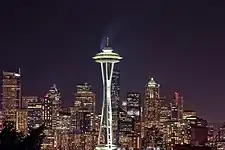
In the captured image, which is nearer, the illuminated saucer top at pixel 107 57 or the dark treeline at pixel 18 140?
the dark treeline at pixel 18 140

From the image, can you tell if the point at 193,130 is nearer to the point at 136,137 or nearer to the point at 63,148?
the point at 136,137

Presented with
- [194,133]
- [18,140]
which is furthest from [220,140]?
[18,140]

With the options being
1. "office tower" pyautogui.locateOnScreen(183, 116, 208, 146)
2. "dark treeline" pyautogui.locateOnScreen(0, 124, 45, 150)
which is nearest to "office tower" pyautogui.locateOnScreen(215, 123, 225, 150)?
"office tower" pyautogui.locateOnScreen(183, 116, 208, 146)

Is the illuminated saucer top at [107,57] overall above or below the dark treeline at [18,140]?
above

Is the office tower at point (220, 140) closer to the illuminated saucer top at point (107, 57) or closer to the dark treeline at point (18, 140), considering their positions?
the illuminated saucer top at point (107, 57)

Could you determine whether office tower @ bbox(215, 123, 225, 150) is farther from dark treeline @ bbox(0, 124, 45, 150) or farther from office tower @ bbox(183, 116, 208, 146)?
dark treeline @ bbox(0, 124, 45, 150)

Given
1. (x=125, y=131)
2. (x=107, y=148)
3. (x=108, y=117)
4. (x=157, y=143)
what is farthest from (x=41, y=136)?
(x=125, y=131)

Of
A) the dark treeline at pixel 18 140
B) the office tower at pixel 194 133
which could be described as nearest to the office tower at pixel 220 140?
the office tower at pixel 194 133

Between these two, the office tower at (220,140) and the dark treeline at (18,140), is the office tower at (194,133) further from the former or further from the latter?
the dark treeline at (18,140)

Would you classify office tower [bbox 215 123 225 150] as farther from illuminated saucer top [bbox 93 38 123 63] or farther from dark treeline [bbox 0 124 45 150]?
dark treeline [bbox 0 124 45 150]

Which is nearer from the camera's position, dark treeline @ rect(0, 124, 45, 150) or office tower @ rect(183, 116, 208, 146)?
dark treeline @ rect(0, 124, 45, 150)

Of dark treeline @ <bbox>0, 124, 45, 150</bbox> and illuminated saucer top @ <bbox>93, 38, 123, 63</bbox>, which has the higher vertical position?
illuminated saucer top @ <bbox>93, 38, 123, 63</bbox>

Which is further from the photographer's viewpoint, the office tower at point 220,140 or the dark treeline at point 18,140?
the office tower at point 220,140

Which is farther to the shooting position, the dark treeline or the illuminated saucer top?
the illuminated saucer top
